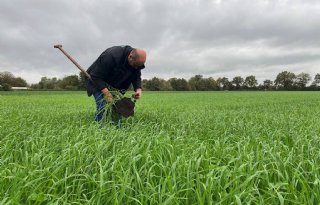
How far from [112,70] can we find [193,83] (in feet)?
363

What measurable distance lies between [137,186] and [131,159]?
514 millimetres

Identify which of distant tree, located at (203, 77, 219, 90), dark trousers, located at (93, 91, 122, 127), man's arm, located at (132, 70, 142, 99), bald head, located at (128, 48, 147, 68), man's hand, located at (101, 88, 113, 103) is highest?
bald head, located at (128, 48, 147, 68)

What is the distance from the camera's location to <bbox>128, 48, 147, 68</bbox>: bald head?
6152 millimetres

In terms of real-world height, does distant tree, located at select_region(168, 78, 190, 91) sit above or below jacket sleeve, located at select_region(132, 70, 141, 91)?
below

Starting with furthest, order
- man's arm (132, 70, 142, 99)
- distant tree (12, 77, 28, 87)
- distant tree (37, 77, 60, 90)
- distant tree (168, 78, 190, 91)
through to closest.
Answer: distant tree (168, 78, 190, 91)
distant tree (12, 77, 28, 87)
distant tree (37, 77, 60, 90)
man's arm (132, 70, 142, 99)

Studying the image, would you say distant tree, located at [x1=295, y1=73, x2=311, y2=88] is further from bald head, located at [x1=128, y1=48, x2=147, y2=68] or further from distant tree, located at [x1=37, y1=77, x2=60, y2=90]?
bald head, located at [x1=128, y1=48, x2=147, y2=68]

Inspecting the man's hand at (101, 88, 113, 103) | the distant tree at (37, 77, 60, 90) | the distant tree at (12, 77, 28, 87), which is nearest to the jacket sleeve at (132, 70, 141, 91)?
the man's hand at (101, 88, 113, 103)

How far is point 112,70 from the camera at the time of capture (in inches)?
259

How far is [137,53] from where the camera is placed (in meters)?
6.14

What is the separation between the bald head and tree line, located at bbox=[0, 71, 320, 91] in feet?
257

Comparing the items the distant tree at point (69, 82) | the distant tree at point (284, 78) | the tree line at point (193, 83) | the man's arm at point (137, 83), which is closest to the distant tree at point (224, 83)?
the tree line at point (193, 83)

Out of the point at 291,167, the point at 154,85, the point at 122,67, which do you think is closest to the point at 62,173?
the point at 291,167

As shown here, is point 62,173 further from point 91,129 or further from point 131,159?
point 91,129

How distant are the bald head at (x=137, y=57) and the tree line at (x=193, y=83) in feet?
257
